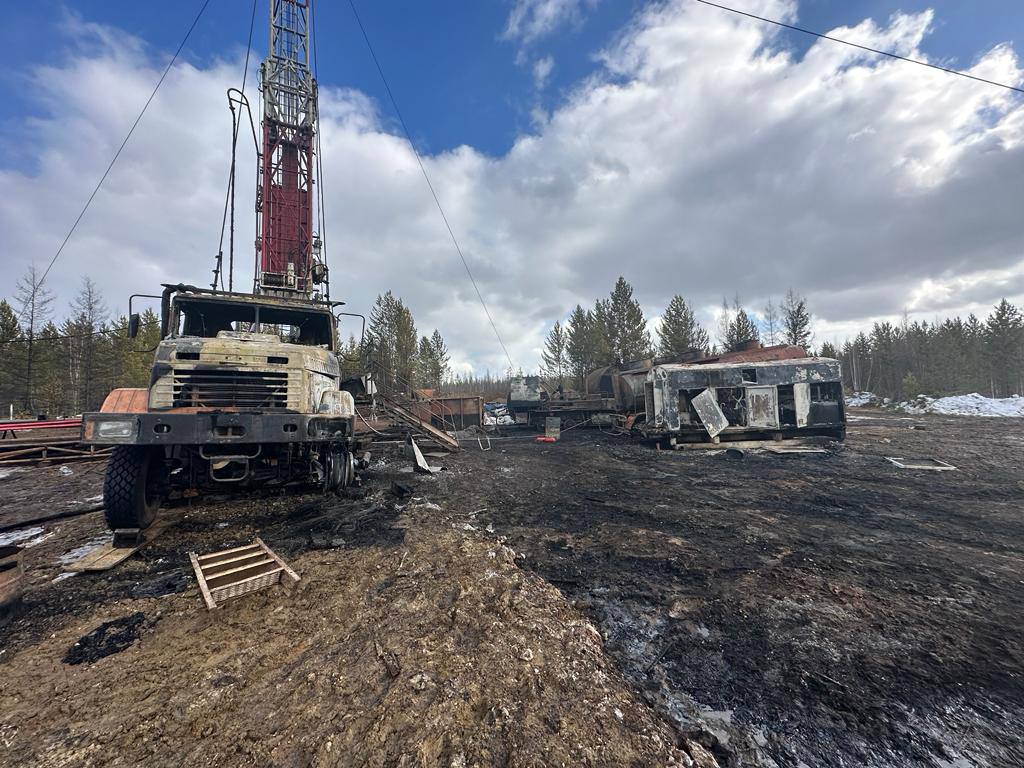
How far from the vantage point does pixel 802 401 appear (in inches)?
419

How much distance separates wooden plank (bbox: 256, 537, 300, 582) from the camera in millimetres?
3129

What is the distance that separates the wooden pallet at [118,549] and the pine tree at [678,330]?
38.2m

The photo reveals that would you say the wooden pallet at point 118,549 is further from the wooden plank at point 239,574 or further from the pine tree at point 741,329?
the pine tree at point 741,329

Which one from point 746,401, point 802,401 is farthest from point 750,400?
point 802,401

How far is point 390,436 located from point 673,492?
6371mm

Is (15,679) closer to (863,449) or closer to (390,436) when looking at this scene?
(390,436)

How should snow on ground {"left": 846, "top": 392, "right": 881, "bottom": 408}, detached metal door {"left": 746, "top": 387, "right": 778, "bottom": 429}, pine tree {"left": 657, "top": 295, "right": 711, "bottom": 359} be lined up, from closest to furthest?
detached metal door {"left": 746, "top": 387, "right": 778, "bottom": 429}
snow on ground {"left": 846, "top": 392, "right": 881, "bottom": 408}
pine tree {"left": 657, "top": 295, "right": 711, "bottom": 359}

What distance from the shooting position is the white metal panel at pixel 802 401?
10594 mm

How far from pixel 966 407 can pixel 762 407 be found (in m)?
22.6

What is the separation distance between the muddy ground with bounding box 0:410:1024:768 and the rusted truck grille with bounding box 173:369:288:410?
4.83 feet

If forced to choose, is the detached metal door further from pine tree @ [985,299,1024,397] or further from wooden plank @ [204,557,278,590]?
pine tree @ [985,299,1024,397]

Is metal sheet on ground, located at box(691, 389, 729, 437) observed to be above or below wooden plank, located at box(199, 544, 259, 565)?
above

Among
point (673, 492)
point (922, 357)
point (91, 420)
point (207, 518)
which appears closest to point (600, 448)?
point (673, 492)

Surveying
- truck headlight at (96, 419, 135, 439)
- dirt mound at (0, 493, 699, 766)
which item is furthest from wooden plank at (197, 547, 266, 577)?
truck headlight at (96, 419, 135, 439)
